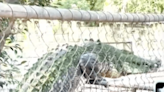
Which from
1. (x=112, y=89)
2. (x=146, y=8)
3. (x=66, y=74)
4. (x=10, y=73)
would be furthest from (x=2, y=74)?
(x=146, y=8)

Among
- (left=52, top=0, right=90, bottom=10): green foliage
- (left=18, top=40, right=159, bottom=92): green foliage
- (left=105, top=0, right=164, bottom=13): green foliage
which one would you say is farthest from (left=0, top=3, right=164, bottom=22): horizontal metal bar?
(left=105, top=0, right=164, bottom=13): green foliage

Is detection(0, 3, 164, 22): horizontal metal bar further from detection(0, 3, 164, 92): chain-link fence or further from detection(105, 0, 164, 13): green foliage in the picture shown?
detection(105, 0, 164, 13): green foliage

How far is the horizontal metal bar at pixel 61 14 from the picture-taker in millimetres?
831

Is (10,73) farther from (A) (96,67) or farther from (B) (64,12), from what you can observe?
(B) (64,12)

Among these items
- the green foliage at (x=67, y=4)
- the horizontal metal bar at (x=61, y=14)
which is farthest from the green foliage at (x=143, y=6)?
the horizontal metal bar at (x=61, y=14)

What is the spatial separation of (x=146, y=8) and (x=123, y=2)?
32.8 inches

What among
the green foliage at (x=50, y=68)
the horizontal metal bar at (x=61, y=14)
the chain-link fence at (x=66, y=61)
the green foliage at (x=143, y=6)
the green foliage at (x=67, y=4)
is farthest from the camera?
the green foliage at (x=143, y=6)

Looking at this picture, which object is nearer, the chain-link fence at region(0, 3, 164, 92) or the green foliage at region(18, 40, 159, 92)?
the chain-link fence at region(0, 3, 164, 92)

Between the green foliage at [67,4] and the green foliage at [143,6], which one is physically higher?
the green foliage at [67,4]

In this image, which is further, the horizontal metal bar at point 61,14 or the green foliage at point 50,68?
the green foliage at point 50,68

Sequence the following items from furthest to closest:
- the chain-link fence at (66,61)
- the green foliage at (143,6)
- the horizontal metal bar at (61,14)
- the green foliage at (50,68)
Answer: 1. the green foliage at (143,6)
2. the green foliage at (50,68)
3. the chain-link fence at (66,61)
4. the horizontal metal bar at (61,14)

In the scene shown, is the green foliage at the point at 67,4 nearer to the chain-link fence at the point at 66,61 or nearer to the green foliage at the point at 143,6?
the chain-link fence at the point at 66,61

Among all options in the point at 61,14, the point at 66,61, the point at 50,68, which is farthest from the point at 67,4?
the point at 61,14

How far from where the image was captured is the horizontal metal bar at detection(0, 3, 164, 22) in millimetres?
831
